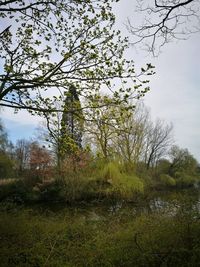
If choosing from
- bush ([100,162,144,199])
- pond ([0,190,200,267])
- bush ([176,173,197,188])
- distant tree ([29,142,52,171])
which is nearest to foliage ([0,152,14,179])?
distant tree ([29,142,52,171])

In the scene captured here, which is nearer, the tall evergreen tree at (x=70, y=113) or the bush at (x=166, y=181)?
the tall evergreen tree at (x=70, y=113)

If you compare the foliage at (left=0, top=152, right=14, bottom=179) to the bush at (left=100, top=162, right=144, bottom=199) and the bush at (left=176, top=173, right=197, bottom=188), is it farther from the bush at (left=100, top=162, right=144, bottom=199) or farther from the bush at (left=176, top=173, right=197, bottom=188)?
the bush at (left=176, top=173, right=197, bottom=188)

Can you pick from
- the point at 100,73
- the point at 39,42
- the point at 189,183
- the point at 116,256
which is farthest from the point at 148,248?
the point at 189,183

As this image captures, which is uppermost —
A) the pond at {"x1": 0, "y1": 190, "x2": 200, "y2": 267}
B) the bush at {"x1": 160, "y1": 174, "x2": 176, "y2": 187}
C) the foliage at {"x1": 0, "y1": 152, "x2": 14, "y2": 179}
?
the foliage at {"x1": 0, "y1": 152, "x2": 14, "y2": 179}

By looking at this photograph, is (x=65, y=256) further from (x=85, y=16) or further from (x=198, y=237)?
(x=85, y=16)

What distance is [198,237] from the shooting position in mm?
4520

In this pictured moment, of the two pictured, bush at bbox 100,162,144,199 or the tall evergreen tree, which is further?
bush at bbox 100,162,144,199

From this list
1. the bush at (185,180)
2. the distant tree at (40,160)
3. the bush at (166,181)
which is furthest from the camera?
the bush at (185,180)

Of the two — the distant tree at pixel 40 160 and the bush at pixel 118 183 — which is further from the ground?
the distant tree at pixel 40 160

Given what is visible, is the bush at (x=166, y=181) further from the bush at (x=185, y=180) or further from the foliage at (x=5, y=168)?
the foliage at (x=5, y=168)

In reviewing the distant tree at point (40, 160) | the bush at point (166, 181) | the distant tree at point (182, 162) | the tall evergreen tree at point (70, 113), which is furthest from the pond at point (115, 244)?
the distant tree at point (182, 162)

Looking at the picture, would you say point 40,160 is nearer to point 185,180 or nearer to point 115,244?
point 185,180

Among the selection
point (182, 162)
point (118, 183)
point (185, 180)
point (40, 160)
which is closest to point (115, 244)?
point (118, 183)

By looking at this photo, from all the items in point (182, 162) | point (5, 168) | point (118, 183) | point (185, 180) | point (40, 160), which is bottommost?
point (118, 183)
